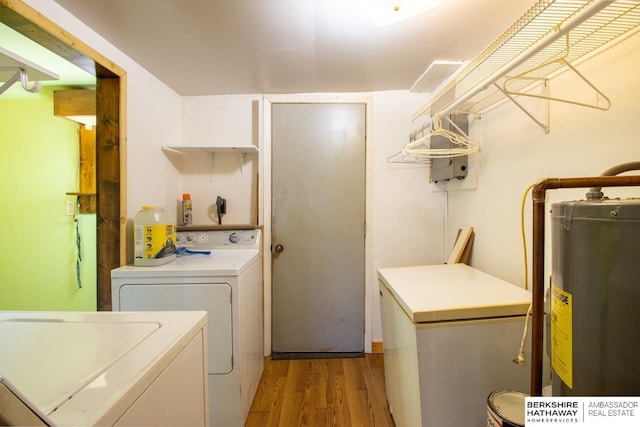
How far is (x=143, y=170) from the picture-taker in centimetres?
179

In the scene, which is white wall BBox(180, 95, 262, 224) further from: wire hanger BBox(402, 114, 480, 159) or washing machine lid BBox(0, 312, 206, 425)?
washing machine lid BBox(0, 312, 206, 425)

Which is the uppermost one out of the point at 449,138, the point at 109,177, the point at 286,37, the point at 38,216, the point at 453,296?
the point at 286,37

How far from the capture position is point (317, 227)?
226 centimetres

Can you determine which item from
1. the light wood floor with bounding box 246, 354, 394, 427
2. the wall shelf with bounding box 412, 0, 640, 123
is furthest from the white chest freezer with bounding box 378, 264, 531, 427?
the wall shelf with bounding box 412, 0, 640, 123

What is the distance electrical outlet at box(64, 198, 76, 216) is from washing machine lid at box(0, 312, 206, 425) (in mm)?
1729

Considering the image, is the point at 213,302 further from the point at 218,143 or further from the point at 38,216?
the point at 38,216

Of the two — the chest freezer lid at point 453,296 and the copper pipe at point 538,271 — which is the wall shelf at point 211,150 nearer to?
the chest freezer lid at point 453,296

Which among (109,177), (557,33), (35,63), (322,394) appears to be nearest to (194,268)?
(109,177)

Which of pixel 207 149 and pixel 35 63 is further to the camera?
pixel 207 149

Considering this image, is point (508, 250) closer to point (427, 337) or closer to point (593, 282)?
point (427, 337)

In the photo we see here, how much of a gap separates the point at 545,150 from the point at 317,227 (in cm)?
157

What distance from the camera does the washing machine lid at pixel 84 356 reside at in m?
0.46

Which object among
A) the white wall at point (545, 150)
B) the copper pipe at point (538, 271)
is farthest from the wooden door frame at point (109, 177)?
the white wall at point (545, 150)

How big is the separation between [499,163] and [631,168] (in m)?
0.86
